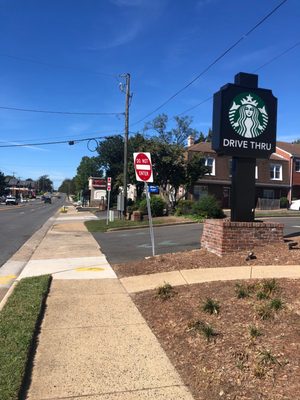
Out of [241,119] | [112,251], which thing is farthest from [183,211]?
[241,119]

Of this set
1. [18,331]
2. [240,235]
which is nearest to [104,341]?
[18,331]

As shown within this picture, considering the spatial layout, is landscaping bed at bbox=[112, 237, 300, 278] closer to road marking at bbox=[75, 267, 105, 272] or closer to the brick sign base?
the brick sign base

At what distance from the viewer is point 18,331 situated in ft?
18.1

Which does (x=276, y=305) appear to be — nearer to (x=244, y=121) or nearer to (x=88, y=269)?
(x=88, y=269)

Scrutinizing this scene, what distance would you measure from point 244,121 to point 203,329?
6.63m

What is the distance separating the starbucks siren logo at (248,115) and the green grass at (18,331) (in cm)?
554

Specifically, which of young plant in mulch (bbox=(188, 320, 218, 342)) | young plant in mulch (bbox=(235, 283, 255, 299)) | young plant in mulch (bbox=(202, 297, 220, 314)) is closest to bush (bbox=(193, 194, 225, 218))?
young plant in mulch (bbox=(235, 283, 255, 299))

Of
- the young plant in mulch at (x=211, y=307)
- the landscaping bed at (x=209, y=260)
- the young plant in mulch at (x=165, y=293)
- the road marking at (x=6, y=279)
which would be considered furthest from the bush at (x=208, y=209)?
the young plant in mulch at (x=211, y=307)

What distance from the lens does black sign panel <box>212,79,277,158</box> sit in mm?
10508

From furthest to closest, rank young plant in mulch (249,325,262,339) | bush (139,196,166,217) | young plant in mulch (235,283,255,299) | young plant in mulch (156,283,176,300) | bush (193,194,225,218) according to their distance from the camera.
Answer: bush (139,196,166,217) → bush (193,194,225,218) → young plant in mulch (156,283,176,300) → young plant in mulch (235,283,255,299) → young plant in mulch (249,325,262,339)

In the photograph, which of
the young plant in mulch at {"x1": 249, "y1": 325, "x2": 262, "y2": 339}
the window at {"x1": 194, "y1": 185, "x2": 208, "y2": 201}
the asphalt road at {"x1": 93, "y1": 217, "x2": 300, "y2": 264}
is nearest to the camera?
the young plant in mulch at {"x1": 249, "y1": 325, "x2": 262, "y2": 339}

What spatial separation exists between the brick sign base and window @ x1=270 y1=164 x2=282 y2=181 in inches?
1414

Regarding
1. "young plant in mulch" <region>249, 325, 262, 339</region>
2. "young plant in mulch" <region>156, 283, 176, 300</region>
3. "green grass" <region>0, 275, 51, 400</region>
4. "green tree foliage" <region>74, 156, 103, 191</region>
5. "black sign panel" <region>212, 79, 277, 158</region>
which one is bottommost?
"green grass" <region>0, 275, 51, 400</region>

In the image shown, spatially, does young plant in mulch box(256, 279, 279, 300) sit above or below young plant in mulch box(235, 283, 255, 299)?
above
